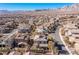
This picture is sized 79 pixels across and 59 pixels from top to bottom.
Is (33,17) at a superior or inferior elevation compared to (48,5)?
inferior

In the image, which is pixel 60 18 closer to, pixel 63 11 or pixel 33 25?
pixel 63 11

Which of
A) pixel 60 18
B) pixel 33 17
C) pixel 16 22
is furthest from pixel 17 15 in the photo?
pixel 60 18

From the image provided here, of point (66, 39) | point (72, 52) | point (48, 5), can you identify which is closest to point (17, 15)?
point (48, 5)

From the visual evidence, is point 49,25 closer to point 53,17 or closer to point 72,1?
point 53,17

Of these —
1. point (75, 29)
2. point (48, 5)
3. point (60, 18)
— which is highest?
point (48, 5)
